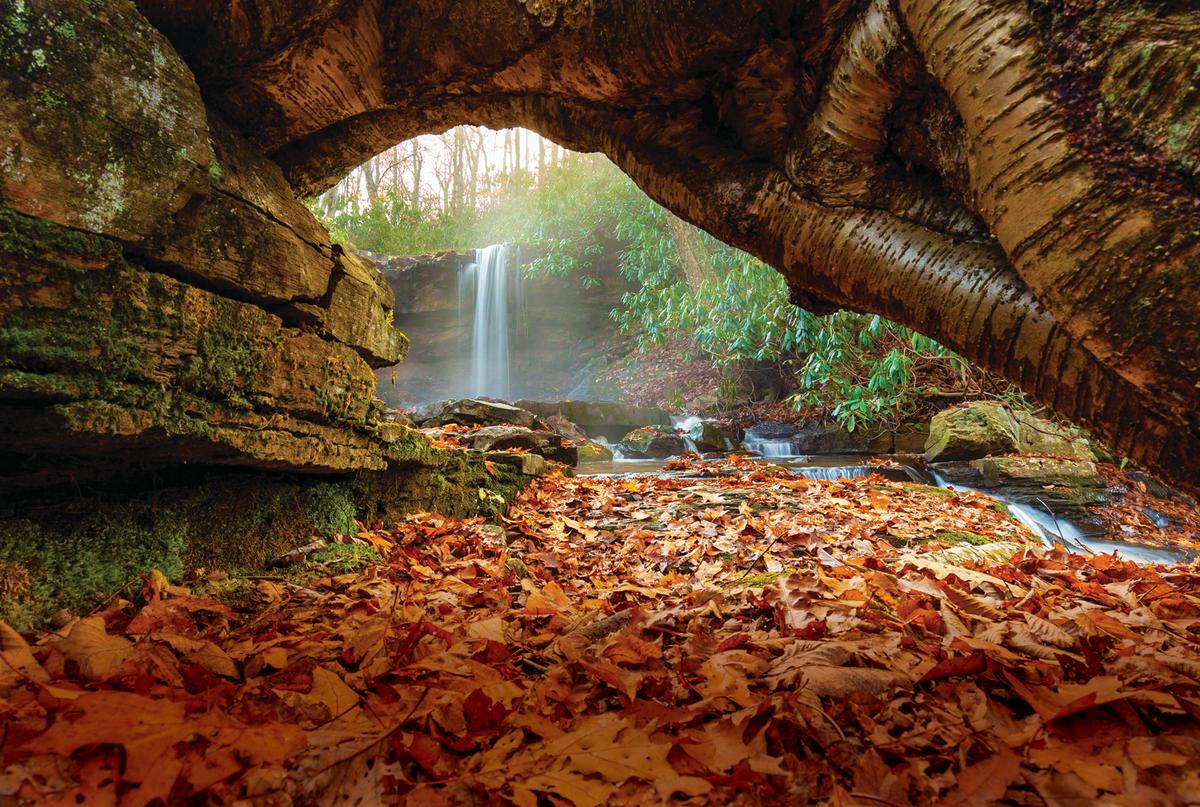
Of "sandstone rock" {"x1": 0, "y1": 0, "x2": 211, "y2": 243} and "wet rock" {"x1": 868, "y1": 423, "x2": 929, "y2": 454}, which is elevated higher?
"sandstone rock" {"x1": 0, "y1": 0, "x2": 211, "y2": 243}

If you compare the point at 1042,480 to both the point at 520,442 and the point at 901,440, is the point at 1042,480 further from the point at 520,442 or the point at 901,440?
the point at 520,442

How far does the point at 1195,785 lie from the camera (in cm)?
84

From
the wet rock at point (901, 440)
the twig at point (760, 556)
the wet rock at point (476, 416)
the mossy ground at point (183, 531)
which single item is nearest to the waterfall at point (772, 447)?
the wet rock at point (901, 440)

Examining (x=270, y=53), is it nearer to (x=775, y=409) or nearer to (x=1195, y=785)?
(x=1195, y=785)

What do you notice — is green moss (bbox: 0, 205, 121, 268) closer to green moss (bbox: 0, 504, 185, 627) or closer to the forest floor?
green moss (bbox: 0, 504, 185, 627)

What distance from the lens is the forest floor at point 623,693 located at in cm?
91

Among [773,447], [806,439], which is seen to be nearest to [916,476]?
[806,439]

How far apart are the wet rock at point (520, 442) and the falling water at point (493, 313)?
14295 millimetres

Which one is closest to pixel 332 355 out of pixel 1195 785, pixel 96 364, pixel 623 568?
pixel 96 364

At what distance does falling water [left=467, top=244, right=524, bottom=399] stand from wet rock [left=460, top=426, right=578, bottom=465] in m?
14.3

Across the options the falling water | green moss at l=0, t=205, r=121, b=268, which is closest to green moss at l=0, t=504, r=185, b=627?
green moss at l=0, t=205, r=121, b=268

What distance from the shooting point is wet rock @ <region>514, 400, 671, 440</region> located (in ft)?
41.9

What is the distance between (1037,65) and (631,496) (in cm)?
374

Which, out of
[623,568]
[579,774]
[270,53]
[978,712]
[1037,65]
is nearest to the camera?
[579,774]
